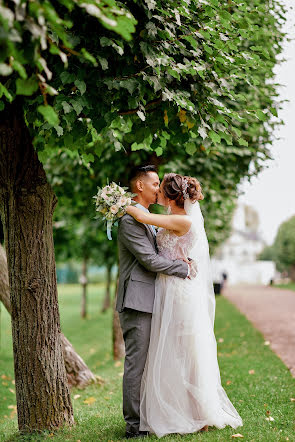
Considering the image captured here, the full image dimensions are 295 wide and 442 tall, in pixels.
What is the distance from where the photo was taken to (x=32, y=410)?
208 inches

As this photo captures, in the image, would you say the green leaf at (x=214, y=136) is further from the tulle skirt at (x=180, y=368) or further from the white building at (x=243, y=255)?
the white building at (x=243, y=255)

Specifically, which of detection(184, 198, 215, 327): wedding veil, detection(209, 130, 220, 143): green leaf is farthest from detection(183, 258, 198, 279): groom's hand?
detection(209, 130, 220, 143): green leaf

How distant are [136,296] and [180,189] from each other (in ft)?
3.85

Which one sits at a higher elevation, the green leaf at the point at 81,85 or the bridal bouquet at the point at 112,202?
the green leaf at the point at 81,85

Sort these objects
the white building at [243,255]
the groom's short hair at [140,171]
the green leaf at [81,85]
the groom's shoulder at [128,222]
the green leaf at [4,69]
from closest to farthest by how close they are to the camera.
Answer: the green leaf at [4,69] → the green leaf at [81,85] → the groom's shoulder at [128,222] → the groom's short hair at [140,171] → the white building at [243,255]

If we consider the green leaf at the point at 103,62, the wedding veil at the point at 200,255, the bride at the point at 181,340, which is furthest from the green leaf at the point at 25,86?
the wedding veil at the point at 200,255

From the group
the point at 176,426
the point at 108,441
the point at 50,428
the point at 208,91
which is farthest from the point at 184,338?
the point at 208,91

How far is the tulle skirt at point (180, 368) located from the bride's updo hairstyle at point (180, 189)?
0.82m

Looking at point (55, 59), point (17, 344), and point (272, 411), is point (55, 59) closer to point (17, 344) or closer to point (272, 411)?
point (17, 344)

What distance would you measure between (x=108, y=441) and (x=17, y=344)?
4.44ft

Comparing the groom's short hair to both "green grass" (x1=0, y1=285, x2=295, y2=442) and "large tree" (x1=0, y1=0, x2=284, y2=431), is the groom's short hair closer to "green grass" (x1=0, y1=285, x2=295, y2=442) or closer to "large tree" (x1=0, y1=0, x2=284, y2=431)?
"large tree" (x1=0, y1=0, x2=284, y2=431)

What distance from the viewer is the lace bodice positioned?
17.2 ft

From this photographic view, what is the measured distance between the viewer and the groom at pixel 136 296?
5.03 metres

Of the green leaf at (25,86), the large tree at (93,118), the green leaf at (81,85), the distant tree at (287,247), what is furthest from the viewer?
the distant tree at (287,247)
